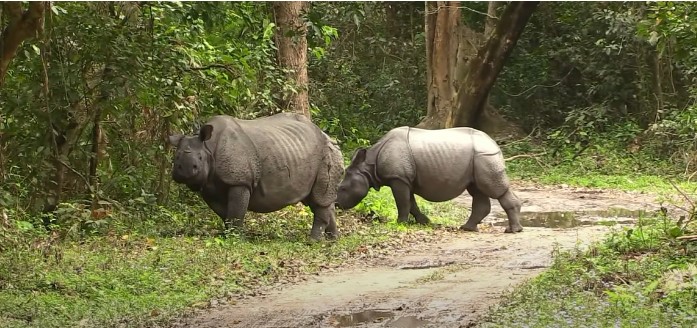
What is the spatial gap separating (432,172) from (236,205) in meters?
3.46

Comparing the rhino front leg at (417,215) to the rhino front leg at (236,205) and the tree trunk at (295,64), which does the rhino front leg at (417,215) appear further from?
the rhino front leg at (236,205)

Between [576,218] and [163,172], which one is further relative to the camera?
[576,218]

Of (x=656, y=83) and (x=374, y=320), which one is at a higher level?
(x=656, y=83)

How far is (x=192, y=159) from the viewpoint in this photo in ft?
38.5

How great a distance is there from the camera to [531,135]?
2602cm

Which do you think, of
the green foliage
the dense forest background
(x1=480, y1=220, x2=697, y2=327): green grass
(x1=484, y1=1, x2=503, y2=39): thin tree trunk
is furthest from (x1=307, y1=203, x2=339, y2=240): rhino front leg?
the green foliage

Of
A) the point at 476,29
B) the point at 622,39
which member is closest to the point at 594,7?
the point at 622,39

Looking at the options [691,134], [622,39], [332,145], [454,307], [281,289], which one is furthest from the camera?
[622,39]

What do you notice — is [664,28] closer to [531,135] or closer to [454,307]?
[454,307]

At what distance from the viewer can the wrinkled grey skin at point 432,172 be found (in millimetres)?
14547

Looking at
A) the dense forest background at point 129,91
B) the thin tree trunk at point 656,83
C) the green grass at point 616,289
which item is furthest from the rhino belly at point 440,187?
the thin tree trunk at point 656,83

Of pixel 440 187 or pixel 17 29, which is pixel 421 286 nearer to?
pixel 17 29

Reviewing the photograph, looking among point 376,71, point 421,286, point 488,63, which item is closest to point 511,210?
point 421,286

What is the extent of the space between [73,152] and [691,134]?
1264cm
